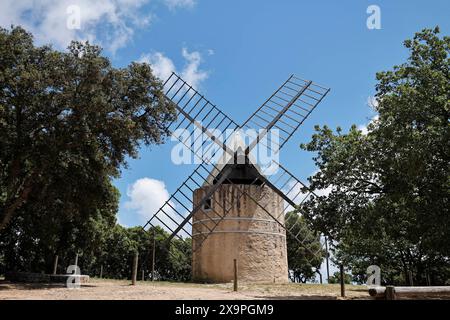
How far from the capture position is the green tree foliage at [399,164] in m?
12.8

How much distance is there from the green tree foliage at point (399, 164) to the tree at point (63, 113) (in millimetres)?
7903

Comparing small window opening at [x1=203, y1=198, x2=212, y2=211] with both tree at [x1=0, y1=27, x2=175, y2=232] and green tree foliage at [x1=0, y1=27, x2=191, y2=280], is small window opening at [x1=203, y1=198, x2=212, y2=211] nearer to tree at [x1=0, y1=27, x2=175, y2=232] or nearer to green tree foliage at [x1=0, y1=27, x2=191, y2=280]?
green tree foliage at [x1=0, y1=27, x2=191, y2=280]

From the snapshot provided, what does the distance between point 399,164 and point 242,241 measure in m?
11.4

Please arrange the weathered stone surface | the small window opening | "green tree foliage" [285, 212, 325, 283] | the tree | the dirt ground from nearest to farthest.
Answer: the dirt ground
the tree
the weathered stone surface
the small window opening
"green tree foliage" [285, 212, 325, 283]

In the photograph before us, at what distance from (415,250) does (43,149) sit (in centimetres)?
2860

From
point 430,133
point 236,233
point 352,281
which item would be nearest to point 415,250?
point 352,281

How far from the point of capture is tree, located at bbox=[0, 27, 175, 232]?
15.0 m

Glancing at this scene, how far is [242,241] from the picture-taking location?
2250 cm

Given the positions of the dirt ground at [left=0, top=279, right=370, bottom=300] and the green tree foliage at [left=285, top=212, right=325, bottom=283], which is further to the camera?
the green tree foliage at [left=285, top=212, right=325, bottom=283]

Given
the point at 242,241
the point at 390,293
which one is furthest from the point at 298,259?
the point at 390,293

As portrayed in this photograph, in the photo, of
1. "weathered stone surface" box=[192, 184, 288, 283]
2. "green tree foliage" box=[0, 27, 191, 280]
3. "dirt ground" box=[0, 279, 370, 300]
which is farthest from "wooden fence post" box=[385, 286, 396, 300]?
"weathered stone surface" box=[192, 184, 288, 283]

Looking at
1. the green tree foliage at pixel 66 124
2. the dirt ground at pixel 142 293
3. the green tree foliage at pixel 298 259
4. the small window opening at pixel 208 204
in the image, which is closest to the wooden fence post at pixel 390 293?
the dirt ground at pixel 142 293

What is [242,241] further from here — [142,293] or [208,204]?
[142,293]

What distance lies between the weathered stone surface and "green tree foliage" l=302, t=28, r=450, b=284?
253 inches
